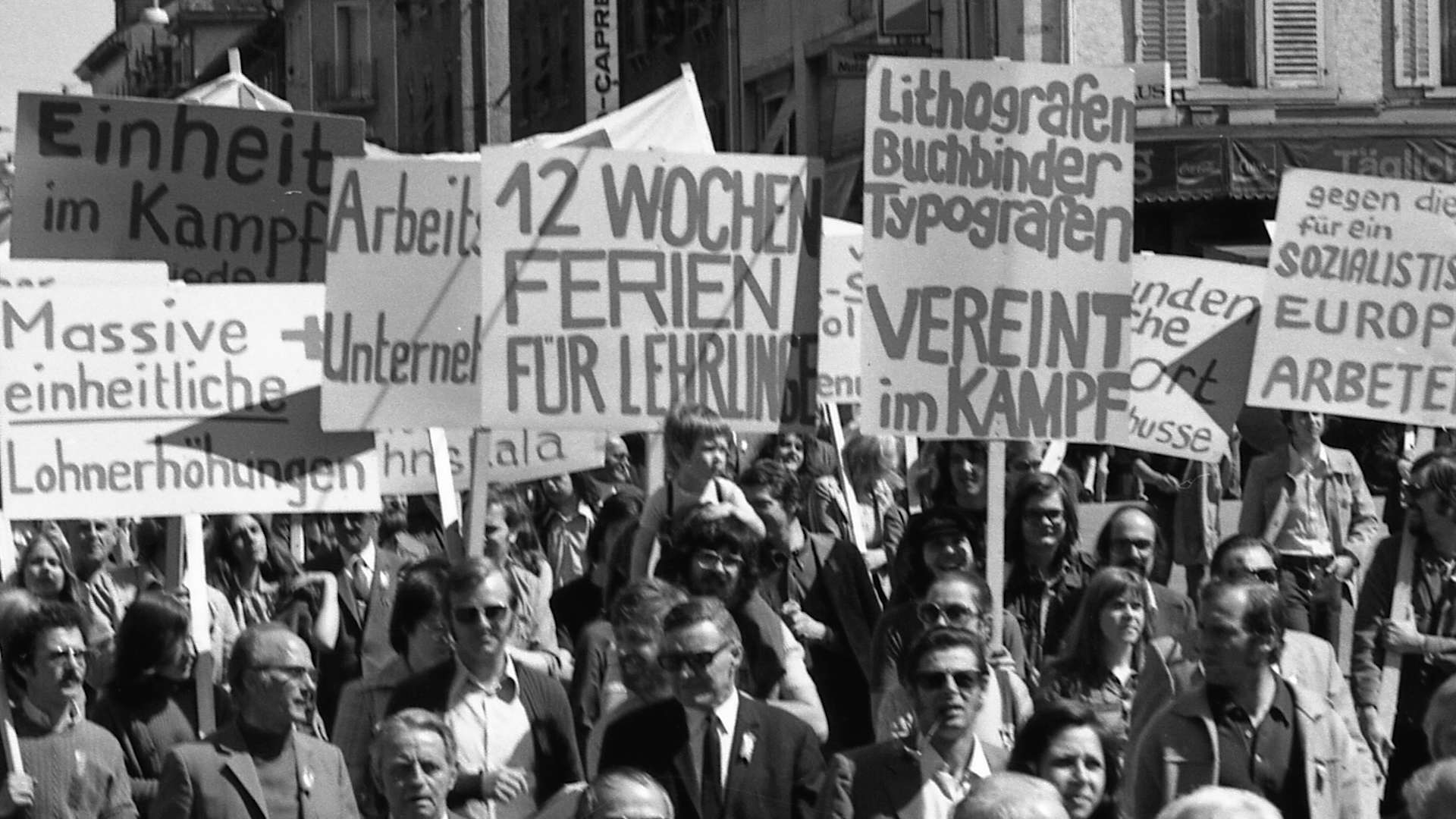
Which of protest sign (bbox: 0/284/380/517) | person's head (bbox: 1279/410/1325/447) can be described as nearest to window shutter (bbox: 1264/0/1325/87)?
person's head (bbox: 1279/410/1325/447)

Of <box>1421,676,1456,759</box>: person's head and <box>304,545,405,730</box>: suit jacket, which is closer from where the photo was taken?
<box>1421,676,1456,759</box>: person's head

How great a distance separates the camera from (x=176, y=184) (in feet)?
36.8

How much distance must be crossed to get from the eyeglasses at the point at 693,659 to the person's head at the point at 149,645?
1.88m

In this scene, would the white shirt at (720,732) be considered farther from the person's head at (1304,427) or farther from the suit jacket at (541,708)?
the person's head at (1304,427)

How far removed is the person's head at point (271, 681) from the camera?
622 centimetres

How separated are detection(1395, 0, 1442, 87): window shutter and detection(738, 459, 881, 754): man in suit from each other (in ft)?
58.0

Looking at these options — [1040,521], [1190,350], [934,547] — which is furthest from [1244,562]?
[1190,350]

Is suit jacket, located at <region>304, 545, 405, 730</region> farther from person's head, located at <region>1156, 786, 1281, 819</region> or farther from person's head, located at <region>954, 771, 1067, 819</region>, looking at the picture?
person's head, located at <region>1156, 786, 1281, 819</region>

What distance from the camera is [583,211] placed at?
9156 mm

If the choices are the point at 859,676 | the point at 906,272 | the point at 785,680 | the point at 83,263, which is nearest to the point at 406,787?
the point at 785,680

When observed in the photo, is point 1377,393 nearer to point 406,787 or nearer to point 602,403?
point 602,403

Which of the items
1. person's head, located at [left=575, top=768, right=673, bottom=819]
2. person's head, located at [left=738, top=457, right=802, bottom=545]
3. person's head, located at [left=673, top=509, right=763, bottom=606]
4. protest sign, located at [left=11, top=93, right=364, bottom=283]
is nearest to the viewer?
person's head, located at [left=575, top=768, right=673, bottom=819]

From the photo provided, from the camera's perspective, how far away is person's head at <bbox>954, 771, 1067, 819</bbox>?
14.2ft

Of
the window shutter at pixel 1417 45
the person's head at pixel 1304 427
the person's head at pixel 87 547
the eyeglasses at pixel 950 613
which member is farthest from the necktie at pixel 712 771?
the window shutter at pixel 1417 45
